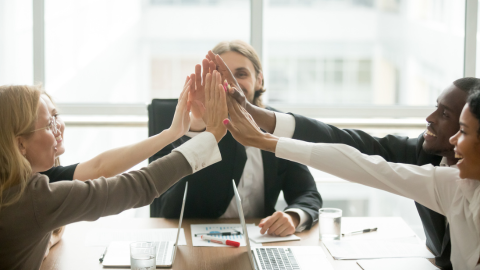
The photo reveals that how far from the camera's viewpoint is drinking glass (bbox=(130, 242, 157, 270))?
1318mm

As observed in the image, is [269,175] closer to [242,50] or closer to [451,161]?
[242,50]

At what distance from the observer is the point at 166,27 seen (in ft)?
11.6

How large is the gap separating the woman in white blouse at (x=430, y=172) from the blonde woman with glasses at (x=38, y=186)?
335 mm

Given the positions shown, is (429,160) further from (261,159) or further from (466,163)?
(261,159)

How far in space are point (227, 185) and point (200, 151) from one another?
0.71 metres

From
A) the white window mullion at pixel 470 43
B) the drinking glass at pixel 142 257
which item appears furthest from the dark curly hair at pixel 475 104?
the white window mullion at pixel 470 43

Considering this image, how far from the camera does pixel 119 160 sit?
1818 mm

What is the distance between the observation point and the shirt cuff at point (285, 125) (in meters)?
1.94

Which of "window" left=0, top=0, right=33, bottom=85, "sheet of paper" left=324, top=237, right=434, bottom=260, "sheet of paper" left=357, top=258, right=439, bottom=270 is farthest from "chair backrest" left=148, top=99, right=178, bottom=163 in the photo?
Result: "window" left=0, top=0, right=33, bottom=85

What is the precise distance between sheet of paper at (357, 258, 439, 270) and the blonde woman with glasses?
2.01 feet

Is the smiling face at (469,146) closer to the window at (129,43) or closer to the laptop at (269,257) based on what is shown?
the laptop at (269,257)

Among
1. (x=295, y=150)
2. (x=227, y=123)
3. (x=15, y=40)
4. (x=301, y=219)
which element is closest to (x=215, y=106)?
(x=227, y=123)

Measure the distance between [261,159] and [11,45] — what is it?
7.18 ft

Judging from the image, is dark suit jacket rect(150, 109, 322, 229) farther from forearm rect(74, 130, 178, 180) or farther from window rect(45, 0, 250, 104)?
window rect(45, 0, 250, 104)
